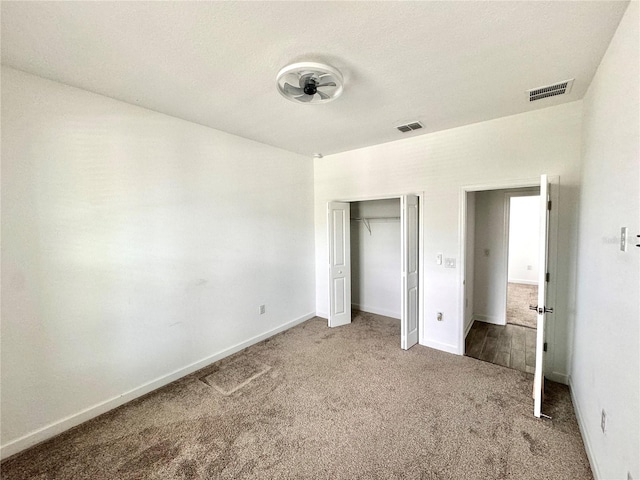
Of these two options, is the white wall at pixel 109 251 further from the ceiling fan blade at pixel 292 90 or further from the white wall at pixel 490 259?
the white wall at pixel 490 259

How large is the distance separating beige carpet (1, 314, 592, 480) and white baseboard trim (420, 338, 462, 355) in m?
0.23

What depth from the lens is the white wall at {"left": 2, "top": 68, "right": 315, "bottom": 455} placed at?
6.34 ft

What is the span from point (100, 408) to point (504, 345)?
15.1 feet

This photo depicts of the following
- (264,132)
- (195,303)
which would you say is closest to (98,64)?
(264,132)

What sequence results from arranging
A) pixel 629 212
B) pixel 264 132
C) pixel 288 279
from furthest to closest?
pixel 288 279 < pixel 264 132 < pixel 629 212

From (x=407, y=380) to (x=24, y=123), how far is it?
3.94 metres

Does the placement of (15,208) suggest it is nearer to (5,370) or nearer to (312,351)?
(5,370)

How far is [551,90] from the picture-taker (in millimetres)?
2271

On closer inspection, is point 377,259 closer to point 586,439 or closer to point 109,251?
point 586,439

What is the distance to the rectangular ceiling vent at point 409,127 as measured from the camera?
3.02 metres

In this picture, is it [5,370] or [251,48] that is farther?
[5,370]

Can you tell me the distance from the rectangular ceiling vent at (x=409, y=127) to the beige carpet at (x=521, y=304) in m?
3.62

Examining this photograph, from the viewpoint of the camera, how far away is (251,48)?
1696 mm

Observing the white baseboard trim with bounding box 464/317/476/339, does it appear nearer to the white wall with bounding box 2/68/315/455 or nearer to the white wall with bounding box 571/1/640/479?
the white wall with bounding box 571/1/640/479
